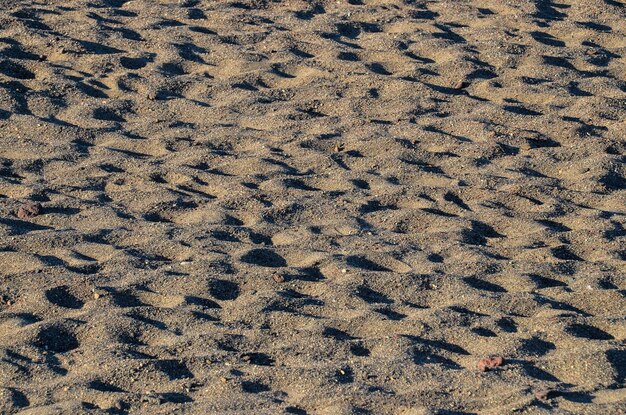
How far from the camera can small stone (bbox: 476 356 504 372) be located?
4574 mm

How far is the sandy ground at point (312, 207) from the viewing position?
180 inches

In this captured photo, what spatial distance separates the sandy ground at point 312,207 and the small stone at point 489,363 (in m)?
0.02

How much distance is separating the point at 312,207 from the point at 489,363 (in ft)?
5.36

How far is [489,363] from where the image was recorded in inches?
181

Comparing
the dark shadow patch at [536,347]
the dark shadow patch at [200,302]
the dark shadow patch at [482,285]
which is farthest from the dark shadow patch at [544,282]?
the dark shadow patch at [200,302]

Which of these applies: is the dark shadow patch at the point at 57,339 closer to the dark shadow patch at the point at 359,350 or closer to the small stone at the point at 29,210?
the small stone at the point at 29,210

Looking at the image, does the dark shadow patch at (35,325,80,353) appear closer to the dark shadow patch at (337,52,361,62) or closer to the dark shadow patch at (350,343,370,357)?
the dark shadow patch at (350,343,370,357)

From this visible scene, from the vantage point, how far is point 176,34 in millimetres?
7734

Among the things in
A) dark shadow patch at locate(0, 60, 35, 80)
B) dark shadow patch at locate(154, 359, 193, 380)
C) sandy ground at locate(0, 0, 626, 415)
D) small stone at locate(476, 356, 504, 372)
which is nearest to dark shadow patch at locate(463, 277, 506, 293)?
sandy ground at locate(0, 0, 626, 415)

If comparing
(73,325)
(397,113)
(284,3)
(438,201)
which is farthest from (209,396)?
(284,3)

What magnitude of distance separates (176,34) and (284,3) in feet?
3.24

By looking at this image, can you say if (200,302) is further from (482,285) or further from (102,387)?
(482,285)

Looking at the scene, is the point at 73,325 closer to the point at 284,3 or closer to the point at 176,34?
the point at 176,34

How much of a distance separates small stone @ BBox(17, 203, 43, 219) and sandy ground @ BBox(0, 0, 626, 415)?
0.06ft
